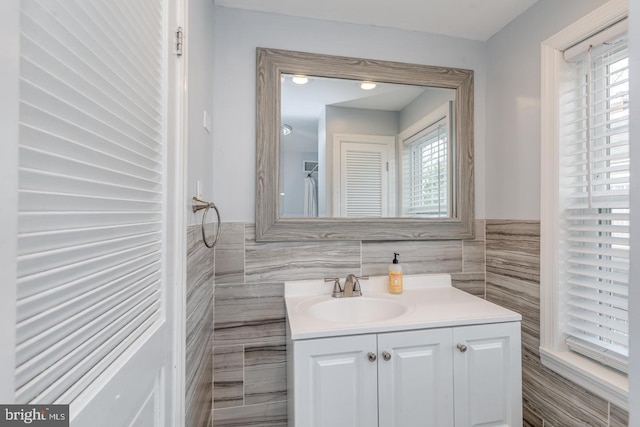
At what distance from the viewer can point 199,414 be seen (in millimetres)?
1225

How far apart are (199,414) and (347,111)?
5.32ft

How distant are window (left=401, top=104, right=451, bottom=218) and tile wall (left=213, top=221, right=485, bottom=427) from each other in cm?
57

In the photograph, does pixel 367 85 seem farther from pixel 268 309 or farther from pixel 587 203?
pixel 268 309

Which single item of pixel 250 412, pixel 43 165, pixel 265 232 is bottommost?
pixel 250 412

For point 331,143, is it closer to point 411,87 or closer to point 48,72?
point 411,87

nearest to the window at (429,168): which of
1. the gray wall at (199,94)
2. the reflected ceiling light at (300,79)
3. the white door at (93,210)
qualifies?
the reflected ceiling light at (300,79)

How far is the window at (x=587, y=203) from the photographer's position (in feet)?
3.79

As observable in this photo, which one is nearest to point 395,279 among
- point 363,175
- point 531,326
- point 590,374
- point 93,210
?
point 363,175

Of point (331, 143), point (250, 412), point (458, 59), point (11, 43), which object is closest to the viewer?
point (11, 43)

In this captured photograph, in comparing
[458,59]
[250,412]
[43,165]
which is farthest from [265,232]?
[458,59]

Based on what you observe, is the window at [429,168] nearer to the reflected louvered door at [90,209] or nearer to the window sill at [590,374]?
the window sill at [590,374]

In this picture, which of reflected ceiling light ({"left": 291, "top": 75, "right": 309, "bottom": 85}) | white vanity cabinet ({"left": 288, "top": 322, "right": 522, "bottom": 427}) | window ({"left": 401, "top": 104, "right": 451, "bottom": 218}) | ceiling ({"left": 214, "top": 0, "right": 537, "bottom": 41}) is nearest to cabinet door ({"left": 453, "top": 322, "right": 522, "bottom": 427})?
white vanity cabinet ({"left": 288, "top": 322, "right": 522, "bottom": 427})

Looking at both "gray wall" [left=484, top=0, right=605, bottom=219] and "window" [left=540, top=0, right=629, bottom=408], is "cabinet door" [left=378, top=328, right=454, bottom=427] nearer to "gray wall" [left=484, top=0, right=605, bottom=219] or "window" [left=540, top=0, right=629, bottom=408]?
"window" [left=540, top=0, right=629, bottom=408]

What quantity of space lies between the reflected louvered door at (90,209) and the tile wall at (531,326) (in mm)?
1622
